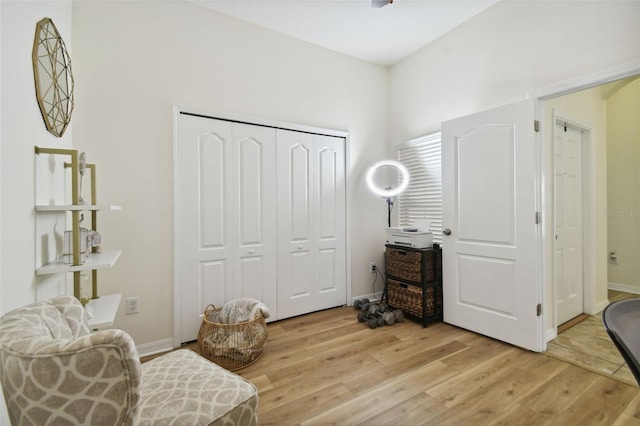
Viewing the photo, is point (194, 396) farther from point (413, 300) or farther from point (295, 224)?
point (413, 300)

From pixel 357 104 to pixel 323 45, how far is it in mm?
721

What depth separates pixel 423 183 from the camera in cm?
335

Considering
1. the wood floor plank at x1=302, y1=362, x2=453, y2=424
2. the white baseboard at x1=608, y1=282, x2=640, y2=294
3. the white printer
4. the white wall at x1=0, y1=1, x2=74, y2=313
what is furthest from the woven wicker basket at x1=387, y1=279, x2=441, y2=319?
the white wall at x1=0, y1=1, x2=74, y2=313

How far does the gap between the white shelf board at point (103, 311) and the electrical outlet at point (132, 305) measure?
0.33m

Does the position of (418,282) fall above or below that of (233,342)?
above

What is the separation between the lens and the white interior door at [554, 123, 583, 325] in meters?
2.78

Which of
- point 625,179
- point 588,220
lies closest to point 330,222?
point 588,220

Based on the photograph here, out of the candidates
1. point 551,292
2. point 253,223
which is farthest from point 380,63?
point 551,292

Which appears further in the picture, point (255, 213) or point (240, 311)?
point (255, 213)

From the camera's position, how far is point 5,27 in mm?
1021

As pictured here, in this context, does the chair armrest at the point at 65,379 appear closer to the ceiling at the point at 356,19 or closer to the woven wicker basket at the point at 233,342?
the woven wicker basket at the point at 233,342

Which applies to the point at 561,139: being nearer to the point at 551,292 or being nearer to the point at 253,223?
the point at 551,292

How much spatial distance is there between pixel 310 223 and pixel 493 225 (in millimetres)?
1677

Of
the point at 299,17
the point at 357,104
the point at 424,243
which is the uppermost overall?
the point at 299,17
